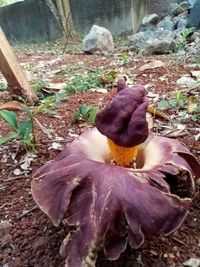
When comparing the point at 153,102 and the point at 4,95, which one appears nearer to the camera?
the point at 153,102

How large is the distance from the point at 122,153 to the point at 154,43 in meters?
2.93

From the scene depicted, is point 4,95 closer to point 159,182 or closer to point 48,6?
point 159,182

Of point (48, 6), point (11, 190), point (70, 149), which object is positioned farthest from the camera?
point (48, 6)

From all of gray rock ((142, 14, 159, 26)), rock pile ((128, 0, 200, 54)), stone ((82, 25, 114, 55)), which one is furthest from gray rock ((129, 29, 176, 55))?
gray rock ((142, 14, 159, 26))

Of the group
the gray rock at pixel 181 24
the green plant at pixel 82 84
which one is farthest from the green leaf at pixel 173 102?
the gray rock at pixel 181 24

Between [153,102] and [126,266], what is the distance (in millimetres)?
1166

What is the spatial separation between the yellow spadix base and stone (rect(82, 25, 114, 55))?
10.9 ft

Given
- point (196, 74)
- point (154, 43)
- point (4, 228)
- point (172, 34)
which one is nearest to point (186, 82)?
point (196, 74)

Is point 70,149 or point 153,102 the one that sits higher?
point 70,149

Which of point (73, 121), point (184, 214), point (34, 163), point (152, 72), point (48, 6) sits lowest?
point (48, 6)

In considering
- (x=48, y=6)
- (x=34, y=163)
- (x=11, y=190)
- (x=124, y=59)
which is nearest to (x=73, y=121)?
(x=34, y=163)

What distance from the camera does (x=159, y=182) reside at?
2.87 ft

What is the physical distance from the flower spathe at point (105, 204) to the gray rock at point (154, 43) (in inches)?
116

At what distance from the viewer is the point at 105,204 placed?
0.82m
